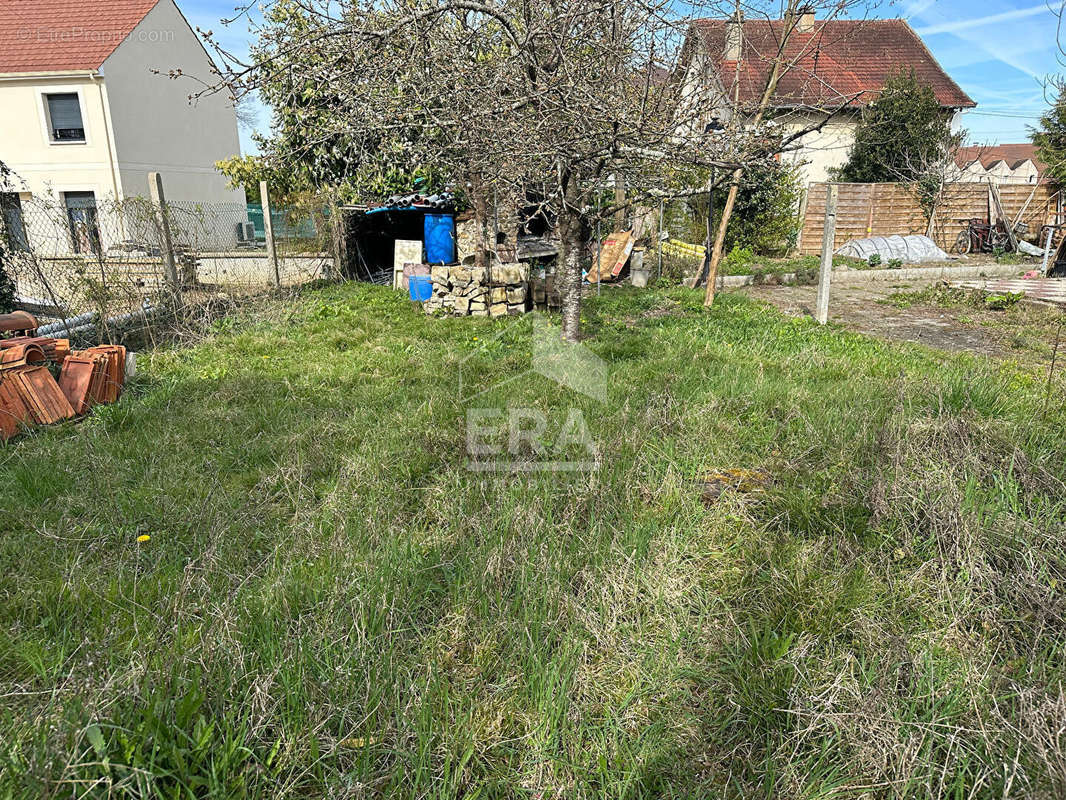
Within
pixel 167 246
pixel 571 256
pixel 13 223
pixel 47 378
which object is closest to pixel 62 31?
pixel 13 223

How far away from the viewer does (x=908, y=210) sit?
18.8m

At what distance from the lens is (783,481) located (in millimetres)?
3453

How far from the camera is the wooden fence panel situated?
17.9 m

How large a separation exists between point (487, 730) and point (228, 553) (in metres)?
1.52

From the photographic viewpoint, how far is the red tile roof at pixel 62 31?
1975cm

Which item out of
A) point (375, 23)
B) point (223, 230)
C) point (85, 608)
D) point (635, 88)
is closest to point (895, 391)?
point (635, 88)

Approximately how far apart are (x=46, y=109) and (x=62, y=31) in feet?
9.94

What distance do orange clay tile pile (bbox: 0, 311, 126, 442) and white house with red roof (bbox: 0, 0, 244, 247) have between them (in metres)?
16.2

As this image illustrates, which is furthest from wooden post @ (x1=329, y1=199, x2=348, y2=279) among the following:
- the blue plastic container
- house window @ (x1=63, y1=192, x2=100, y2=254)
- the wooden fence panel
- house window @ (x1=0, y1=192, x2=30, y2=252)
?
the wooden fence panel

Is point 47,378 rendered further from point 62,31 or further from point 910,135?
point 62,31

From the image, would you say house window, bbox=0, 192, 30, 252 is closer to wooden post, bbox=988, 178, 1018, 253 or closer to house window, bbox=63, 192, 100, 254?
house window, bbox=63, 192, 100, 254

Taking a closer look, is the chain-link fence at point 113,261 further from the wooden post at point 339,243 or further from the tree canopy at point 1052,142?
the tree canopy at point 1052,142

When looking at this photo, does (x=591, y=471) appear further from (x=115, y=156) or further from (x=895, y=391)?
(x=115, y=156)

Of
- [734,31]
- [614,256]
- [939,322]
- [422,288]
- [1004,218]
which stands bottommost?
[939,322]
